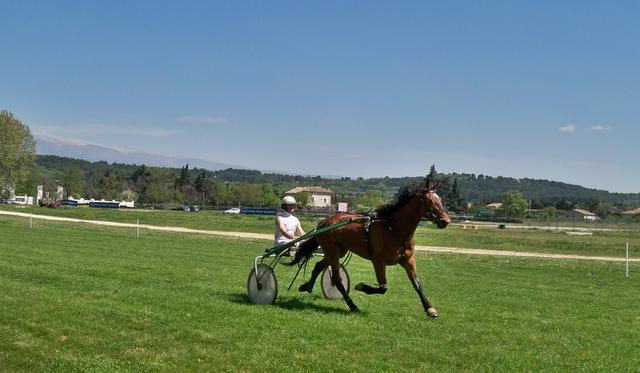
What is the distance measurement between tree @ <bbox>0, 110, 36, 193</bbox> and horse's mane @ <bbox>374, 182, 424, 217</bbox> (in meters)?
79.6

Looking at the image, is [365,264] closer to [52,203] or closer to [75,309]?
[75,309]

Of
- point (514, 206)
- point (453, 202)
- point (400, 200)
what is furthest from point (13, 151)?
point (514, 206)

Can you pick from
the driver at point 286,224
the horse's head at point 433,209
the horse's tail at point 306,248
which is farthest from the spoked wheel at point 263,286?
the horse's head at point 433,209

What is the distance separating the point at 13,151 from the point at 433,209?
81.3m

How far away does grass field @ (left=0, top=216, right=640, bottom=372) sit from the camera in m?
8.21

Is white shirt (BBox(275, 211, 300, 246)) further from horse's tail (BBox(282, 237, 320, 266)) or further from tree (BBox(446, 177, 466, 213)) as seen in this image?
tree (BBox(446, 177, 466, 213))

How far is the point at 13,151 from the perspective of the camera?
82062mm

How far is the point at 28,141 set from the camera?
8544 cm

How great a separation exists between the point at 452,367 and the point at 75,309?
6.43 meters

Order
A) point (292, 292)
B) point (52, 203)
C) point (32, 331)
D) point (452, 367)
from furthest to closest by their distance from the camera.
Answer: point (52, 203) < point (292, 292) < point (32, 331) < point (452, 367)

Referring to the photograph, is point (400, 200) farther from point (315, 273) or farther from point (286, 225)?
point (286, 225)

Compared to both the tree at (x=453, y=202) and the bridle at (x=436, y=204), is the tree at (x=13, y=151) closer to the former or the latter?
the tree at (x=453, y=202)

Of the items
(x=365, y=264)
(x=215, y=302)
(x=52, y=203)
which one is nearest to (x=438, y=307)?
(x=215, y=302)

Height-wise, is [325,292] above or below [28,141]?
below
